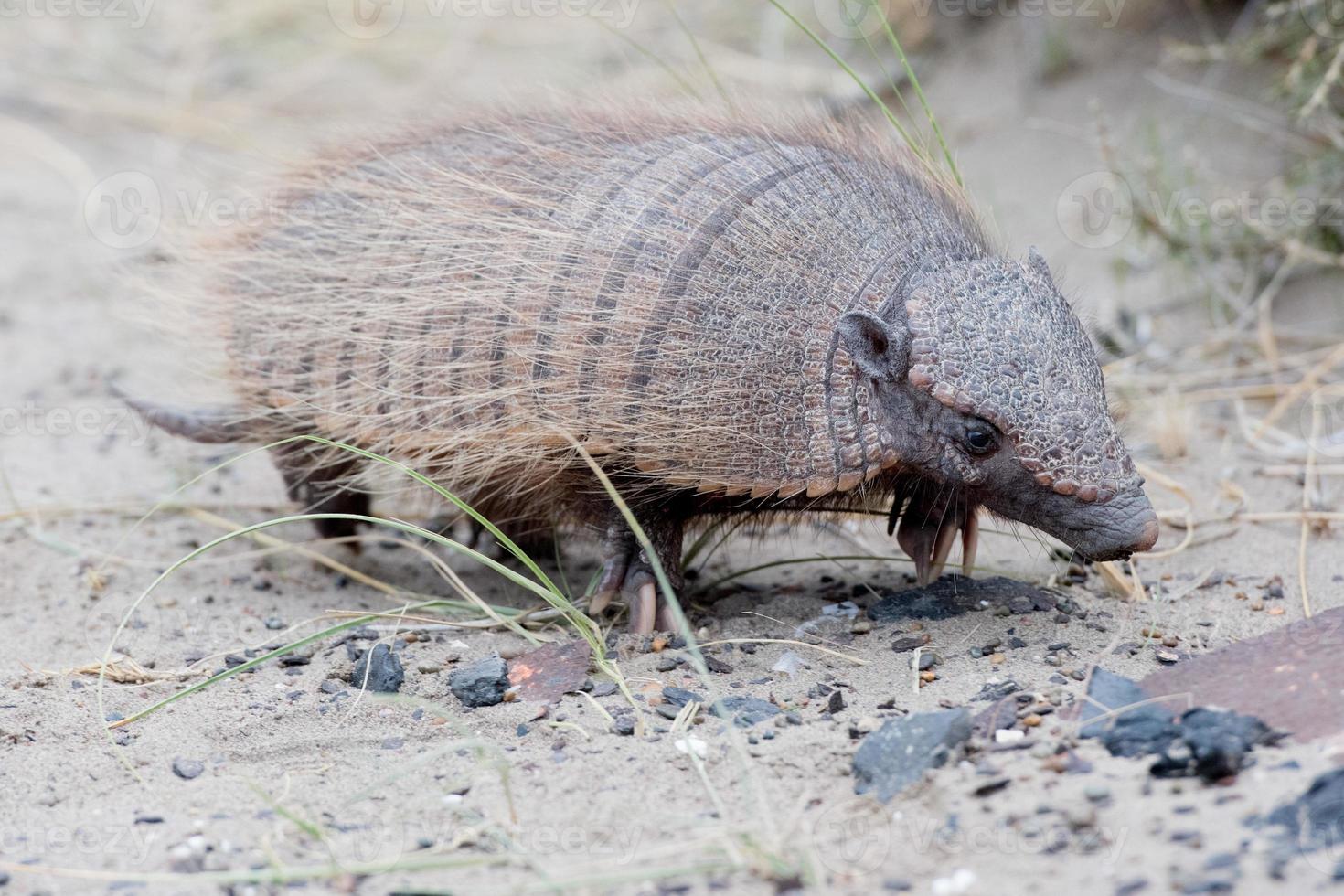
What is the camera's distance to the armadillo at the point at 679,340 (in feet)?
12.6

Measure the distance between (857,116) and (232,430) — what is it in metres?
2.66

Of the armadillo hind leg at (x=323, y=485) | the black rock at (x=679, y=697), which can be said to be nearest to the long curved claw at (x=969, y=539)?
the black rock at (x=679, y=697)

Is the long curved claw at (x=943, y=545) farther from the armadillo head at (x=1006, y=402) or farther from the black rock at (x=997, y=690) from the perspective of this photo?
the black rock at (x=997, y=690)

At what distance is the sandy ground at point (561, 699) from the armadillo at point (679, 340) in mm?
478

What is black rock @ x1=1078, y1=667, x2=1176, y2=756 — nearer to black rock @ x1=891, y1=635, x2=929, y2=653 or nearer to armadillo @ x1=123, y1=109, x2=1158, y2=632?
armadillo @ x1=123, y1=109, x2=1158, y2=632

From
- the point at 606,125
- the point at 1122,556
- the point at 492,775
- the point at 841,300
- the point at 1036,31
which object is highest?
the point at 1036,31

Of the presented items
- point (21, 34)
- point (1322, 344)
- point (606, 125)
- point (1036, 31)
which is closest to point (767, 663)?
point (606, 125)

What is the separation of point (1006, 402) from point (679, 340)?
0.94 meters

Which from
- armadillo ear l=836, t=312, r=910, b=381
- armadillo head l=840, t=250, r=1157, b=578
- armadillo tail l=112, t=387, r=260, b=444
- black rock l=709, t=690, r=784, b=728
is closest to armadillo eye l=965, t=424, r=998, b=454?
armadillo head l=840, t=250, r=1157, b=578

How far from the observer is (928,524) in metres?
4.38

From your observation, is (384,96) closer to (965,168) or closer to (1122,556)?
(965,168)

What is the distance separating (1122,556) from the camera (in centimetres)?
383

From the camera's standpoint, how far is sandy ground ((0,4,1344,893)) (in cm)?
289

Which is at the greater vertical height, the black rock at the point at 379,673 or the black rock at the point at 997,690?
the black rock at the point at 997,690
